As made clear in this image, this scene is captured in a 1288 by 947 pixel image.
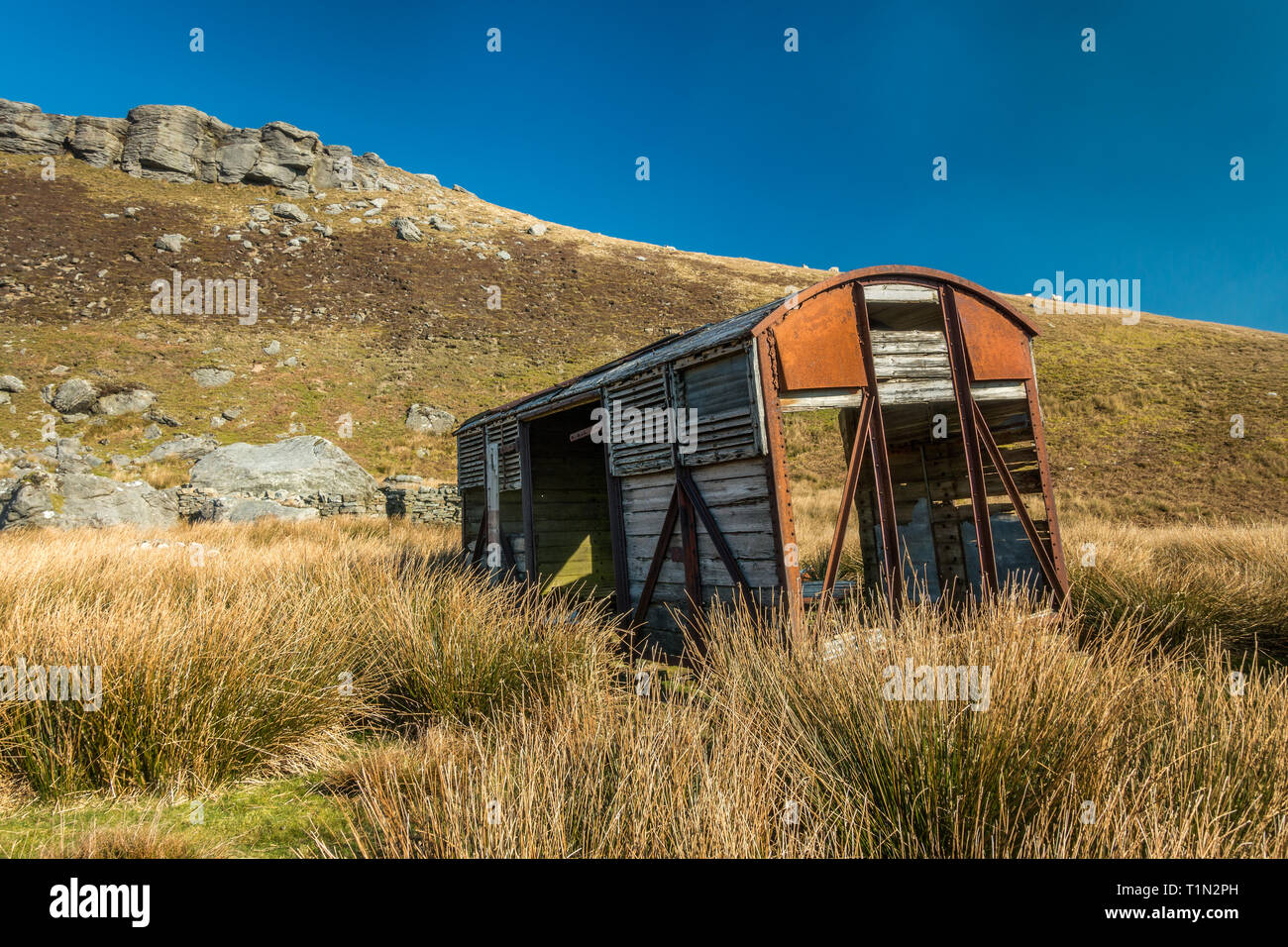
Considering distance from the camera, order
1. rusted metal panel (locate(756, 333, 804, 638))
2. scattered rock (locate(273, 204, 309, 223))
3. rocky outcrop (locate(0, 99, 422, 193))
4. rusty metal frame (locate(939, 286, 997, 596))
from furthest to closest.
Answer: rocky outcrop (locate(0, 99, 422, 193)) → scattered rock (locate(273, 204, 309, 223)) → rusty metal frame (locate(939, 286, 997, 596)) → rusted metal panel (locate(756, 333, 804, 638))

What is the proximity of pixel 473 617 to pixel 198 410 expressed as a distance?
26.0m

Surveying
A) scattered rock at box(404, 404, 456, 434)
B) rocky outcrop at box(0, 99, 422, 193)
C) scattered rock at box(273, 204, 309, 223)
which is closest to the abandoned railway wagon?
scattered rock at box(404, 404, 456, 434)

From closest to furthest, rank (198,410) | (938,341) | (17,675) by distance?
(17,675) < (938,341) < (198,410)

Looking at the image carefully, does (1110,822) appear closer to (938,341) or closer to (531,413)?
(938,341)

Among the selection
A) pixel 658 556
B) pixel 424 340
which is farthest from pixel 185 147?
pixel 658 556

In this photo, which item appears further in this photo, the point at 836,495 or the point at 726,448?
the point at 836,495

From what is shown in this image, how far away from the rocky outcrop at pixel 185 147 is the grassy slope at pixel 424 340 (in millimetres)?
1835

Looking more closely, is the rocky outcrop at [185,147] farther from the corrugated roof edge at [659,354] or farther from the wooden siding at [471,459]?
the corrugated roof edge at [659,354]

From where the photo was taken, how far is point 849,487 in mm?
6469

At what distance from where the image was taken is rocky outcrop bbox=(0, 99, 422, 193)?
44.7 meters

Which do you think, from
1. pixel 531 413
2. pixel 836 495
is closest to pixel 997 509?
pixel 531 413

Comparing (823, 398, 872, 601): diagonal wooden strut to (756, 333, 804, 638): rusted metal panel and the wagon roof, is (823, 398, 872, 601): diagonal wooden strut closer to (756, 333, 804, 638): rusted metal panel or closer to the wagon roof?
(756, 333, 804, 638): rusted metal panel

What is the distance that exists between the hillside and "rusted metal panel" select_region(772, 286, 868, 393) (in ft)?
51.4

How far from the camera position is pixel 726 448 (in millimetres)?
6430
